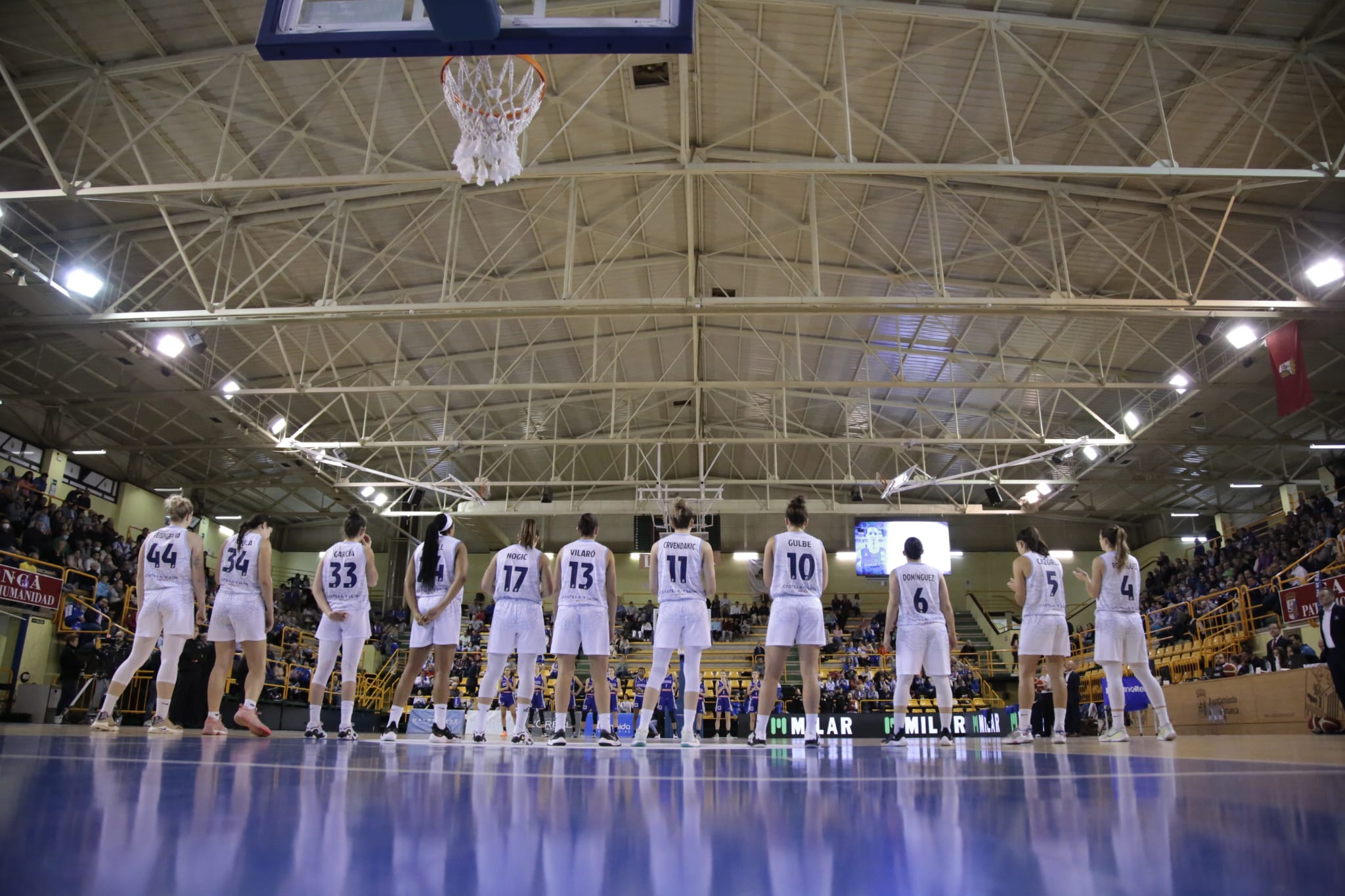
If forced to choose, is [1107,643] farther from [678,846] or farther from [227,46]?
[227,46]

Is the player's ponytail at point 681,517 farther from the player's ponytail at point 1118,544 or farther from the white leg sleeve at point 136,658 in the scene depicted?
the white leg sleeve at point 136,658

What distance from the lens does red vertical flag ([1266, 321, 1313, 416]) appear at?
1620 centimetres

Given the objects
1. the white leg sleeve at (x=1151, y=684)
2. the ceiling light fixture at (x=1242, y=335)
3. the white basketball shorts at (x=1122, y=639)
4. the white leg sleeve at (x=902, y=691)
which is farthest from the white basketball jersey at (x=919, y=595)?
the ceiling light fixture at (x=1242, y=335)

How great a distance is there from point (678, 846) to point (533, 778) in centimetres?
184

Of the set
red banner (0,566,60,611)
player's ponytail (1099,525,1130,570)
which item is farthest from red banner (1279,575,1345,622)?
red banner (0,566,60,611)

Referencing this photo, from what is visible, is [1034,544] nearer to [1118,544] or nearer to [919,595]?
[1118,544]

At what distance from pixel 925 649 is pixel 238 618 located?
6283 millimetres

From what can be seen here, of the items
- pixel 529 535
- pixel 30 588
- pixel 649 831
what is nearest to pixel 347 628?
pixel 529 535

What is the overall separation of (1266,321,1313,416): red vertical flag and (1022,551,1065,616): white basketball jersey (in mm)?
11108

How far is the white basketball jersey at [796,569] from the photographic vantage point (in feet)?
24.2

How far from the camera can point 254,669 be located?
762cm

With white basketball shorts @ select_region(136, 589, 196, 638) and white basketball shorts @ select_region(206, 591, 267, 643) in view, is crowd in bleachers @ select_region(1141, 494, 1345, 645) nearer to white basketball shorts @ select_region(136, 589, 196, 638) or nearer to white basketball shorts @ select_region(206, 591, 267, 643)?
white basketball shorts @ select_region(206, 591, 267, 643)

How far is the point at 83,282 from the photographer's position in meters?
16.4

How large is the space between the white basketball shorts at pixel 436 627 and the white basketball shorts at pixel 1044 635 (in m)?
5.38
